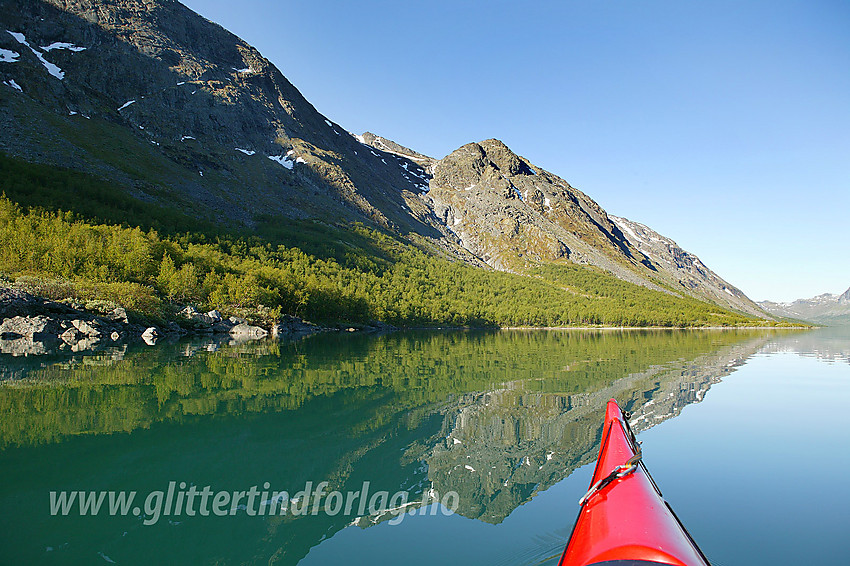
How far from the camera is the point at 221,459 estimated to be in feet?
38.1

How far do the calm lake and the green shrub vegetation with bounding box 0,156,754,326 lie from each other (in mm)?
41456

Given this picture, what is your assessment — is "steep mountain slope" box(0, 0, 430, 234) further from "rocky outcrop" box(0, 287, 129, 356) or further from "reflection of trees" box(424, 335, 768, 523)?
"reflection of trees" box(424, 335, 768, 523)

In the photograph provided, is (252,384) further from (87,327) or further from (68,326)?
(68,326)

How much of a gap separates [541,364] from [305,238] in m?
106

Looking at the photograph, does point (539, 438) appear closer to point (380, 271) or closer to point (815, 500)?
point (815, 500)

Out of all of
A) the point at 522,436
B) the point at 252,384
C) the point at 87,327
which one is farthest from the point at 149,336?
the point at 522,436

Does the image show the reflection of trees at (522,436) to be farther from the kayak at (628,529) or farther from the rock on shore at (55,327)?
the rock on shore at (55,327)

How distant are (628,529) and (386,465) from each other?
318 inches

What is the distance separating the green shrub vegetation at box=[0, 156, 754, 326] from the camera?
59.0 metres

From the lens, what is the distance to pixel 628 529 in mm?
4680

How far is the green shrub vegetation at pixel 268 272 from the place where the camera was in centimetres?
5900

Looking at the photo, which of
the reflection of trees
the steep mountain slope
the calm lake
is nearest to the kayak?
the calm lake

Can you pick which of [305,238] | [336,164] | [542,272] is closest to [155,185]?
[305,238]

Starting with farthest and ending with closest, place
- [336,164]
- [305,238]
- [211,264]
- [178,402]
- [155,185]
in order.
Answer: [336,164] → [305,238] → [155,185] → [211,264] → [178,402]
